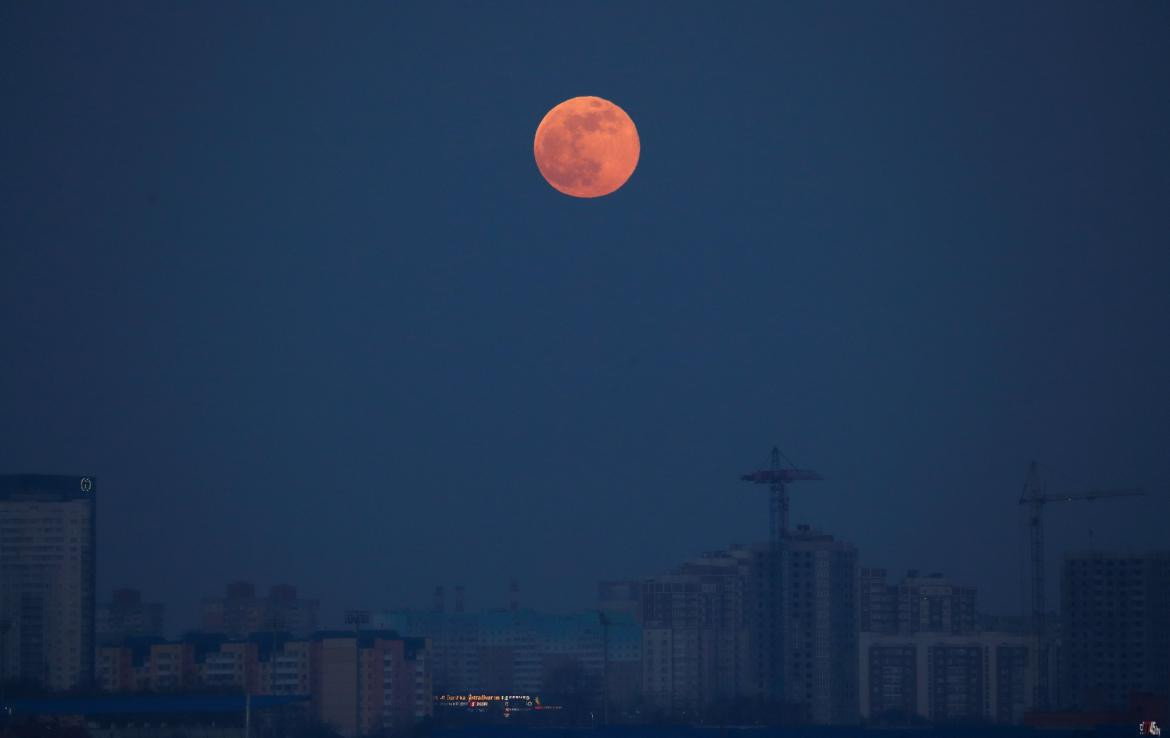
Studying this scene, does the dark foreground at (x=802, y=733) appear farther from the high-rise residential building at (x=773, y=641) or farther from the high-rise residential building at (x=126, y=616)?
the high-rise residential building at (x=126, y=616)

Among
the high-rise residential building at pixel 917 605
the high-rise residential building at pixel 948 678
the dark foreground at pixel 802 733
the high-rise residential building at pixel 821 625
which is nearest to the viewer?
the dark foreground at pixel 802 733

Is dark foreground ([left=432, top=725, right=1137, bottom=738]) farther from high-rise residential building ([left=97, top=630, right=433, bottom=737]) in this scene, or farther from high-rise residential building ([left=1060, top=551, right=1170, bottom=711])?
high-rise residential building ([left=1060, top=551, right=1170, bottom=711])

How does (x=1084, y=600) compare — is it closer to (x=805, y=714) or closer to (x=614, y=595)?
(x=805, y=714)

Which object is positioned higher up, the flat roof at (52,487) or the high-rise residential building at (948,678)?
the flat roof at (52,487)

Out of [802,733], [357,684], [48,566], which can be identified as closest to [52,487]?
[48,566]

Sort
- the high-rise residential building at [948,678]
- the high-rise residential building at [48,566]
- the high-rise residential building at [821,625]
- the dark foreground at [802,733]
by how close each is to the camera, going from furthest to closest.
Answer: the high-rise residential building at [821,625]
the high-rise residential building at [948,678]
the high-rise residential building at [48,566]
the dark foreground at [802,733]

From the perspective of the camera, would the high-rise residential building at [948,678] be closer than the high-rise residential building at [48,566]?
No

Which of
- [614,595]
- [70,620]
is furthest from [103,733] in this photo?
[614,595]

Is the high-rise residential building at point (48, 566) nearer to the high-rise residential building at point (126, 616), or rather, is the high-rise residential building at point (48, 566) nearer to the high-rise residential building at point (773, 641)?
the high-rise residential building at point (126, 616)

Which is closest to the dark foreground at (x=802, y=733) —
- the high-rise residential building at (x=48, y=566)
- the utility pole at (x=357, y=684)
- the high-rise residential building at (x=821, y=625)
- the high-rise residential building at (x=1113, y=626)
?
the utility pole at (x=357, y=684)
